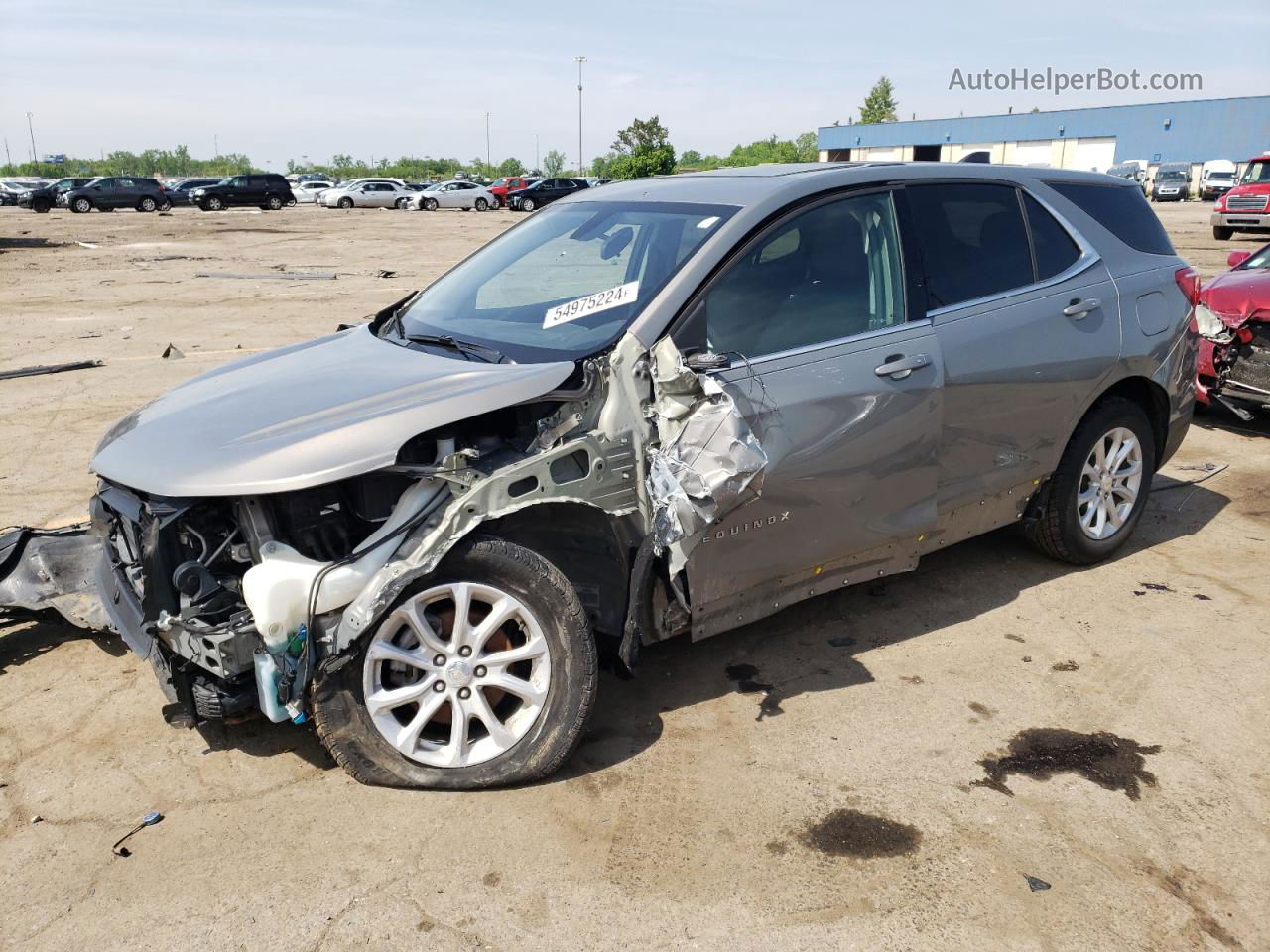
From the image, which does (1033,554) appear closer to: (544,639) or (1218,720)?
(1218,720)

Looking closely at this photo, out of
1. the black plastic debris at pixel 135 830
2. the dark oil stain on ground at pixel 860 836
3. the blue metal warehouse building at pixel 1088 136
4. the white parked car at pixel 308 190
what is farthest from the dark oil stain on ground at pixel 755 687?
the blue metal warehouse building at pixel 1088 136

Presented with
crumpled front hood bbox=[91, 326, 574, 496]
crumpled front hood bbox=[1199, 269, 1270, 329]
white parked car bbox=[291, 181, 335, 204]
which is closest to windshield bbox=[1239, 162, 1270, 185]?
crumpled front hood bbox=[1199, 269, 1270, 329]

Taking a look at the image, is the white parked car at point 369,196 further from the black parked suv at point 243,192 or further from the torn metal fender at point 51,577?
the torn metal fender at point 51,577

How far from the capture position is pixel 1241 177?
26.9 m

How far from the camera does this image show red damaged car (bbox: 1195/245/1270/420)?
741 cm

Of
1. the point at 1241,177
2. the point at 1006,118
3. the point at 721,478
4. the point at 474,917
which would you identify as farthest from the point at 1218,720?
the point at 1006,118

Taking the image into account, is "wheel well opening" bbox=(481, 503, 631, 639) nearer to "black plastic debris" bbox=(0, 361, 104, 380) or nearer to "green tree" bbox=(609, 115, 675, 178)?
"black plastic debris" bbox=(0, 361, 104, 380)

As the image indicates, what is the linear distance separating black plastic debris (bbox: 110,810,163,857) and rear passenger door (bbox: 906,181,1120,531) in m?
3.06

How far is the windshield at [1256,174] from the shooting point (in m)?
26.1

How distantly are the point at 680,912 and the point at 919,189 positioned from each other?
9.90 ft

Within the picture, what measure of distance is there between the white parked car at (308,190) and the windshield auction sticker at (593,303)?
53132 millimetres

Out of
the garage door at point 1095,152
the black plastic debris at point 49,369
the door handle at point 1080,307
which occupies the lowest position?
the black plastic debris at point 49,369

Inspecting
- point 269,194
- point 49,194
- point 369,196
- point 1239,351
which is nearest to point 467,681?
point 1239,351

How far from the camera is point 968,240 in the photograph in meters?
4.39
